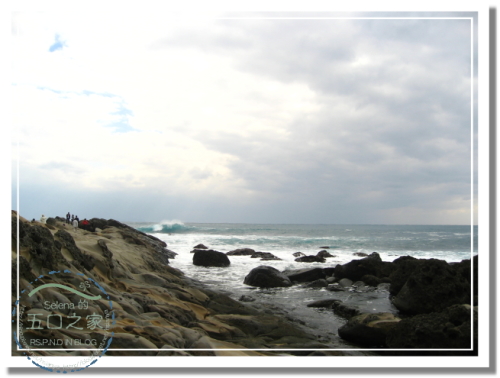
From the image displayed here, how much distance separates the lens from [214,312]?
7.47 m

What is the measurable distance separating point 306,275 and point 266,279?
2.03 meters

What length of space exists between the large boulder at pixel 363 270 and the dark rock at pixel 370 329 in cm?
640

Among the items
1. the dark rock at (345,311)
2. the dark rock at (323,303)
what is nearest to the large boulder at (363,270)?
the dark rock at (323,303)

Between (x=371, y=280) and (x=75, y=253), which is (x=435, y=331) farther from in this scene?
(x=371, y=280)

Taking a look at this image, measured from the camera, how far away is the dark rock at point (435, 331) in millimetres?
4828

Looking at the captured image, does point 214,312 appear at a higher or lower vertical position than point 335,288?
higher

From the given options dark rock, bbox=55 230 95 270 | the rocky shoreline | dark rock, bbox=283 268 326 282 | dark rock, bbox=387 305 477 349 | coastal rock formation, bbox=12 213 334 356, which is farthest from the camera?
dark rock, bbox=283 268 326 282

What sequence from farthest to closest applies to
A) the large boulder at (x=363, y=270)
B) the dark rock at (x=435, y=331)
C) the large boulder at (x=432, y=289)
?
the large boulder at (x=363, y=270)
the large boulder at (x=432, y=289)
the dark rock at (x=435, y=331)

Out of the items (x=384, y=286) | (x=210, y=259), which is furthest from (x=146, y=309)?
(x=210, y=259)

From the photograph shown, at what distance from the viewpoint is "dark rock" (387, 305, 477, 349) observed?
15.8ft

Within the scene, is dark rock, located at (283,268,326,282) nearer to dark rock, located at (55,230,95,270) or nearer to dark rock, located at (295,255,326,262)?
dark rock, located at (295,255,326,262)

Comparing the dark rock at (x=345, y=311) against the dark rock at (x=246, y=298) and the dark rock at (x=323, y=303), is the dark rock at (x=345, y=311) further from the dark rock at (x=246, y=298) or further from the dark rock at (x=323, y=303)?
the dark rock at (x=246, y=298)

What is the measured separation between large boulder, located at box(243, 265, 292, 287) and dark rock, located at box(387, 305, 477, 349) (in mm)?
5854

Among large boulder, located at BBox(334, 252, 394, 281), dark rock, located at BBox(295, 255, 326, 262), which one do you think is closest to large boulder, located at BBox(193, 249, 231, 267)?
dark rock, located at BBox(295, 255, 326, 262)
